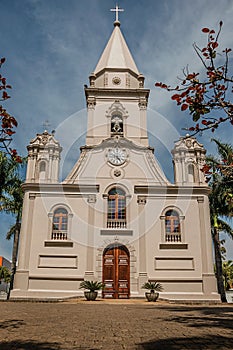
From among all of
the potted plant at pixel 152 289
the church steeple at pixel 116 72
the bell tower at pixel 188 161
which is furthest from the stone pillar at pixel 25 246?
the church steeple at pixel 116 72

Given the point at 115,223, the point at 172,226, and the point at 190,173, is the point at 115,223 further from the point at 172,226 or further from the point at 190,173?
the point at 190,173

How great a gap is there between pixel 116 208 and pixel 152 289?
19.4 feet

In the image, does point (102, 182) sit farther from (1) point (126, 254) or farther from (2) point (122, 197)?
(1) point (126, 254)

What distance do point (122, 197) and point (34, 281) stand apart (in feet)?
24.8

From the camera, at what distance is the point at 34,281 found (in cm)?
2131

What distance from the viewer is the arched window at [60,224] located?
22609 millimetres

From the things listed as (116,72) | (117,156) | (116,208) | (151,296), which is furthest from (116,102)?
(151,296)

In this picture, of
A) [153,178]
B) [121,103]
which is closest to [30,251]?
[153,178]

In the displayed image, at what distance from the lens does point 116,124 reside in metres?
27.3

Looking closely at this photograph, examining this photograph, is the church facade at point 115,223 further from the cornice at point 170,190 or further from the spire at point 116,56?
the spire at point 116,56

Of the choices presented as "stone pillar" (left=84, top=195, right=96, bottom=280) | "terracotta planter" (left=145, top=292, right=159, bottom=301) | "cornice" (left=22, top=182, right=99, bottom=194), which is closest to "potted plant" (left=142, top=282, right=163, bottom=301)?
"terracotta planter" (left=145, top=292, right=159, bottom=301)

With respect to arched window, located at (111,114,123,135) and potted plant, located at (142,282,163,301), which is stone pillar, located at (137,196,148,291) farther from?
arched window, located at (111,114,123,135)

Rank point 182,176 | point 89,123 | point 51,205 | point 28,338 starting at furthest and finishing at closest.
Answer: point 89,123
point 182,176
point 51,205
point 28,338

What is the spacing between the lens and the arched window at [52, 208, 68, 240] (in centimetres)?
2261
